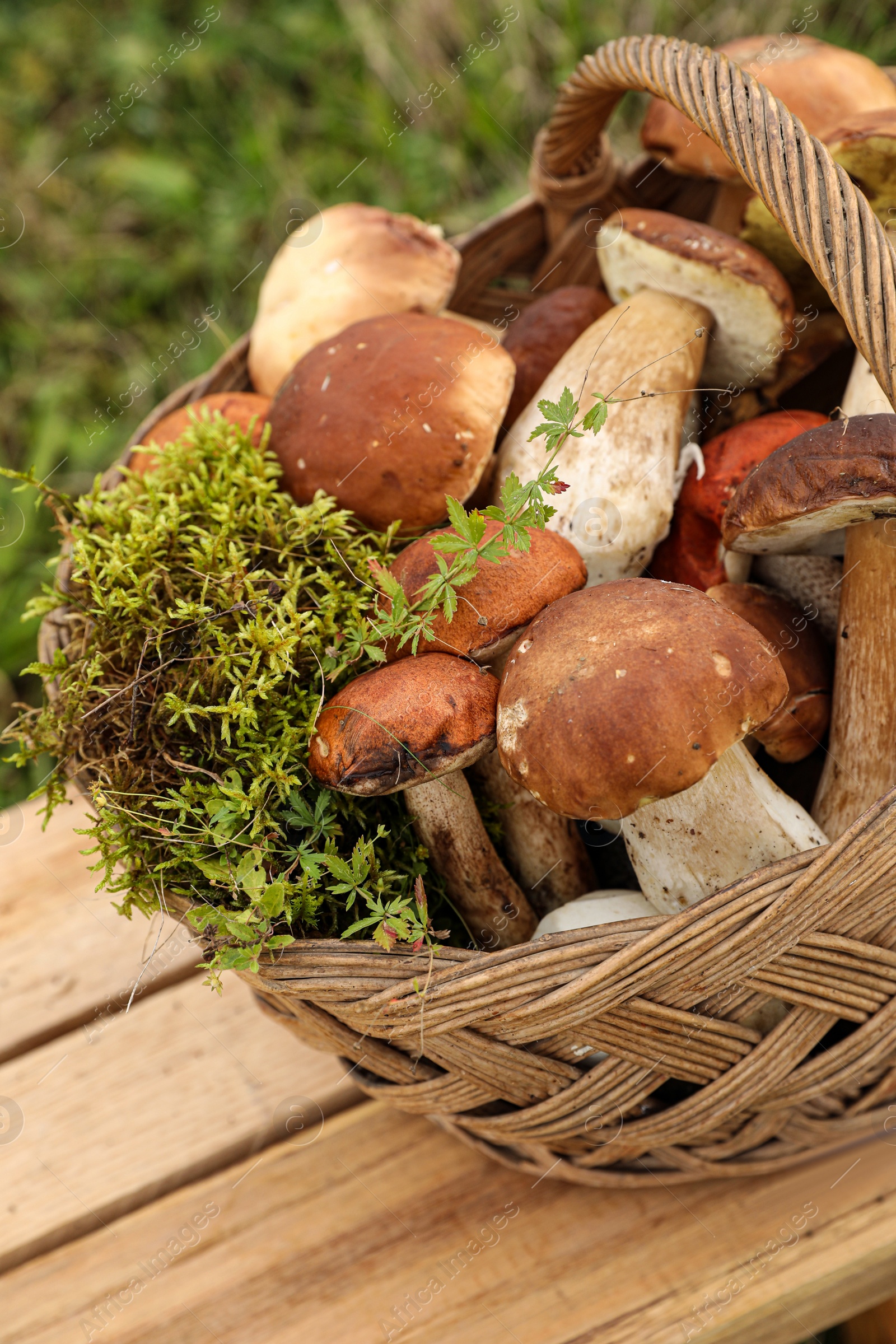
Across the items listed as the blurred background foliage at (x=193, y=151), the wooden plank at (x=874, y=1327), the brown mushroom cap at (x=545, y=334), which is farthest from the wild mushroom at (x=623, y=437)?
the blurred background foliage at (x=193, y=151)

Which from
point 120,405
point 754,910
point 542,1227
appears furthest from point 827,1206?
point 120,405

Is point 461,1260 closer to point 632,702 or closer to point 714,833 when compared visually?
point 714,833

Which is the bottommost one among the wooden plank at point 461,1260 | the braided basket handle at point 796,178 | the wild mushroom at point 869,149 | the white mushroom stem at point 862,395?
the wooden plank at point 461,1260

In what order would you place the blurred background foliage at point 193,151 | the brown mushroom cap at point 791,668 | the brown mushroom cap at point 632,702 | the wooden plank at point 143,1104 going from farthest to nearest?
the blurred background foliage at point 193,151
the wooden plank at point 143,1104
the brown mushroom cap at point 791,668
the brown mushroom cap at point 632,702

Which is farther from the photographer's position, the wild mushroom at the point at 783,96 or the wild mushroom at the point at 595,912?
the wild mushroom at the point at 783,96

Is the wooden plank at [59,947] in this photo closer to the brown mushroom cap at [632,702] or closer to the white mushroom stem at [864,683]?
the brown mushroom cap at [632,702]

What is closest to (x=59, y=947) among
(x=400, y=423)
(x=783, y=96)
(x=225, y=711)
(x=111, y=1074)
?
(x=111, y=1074)

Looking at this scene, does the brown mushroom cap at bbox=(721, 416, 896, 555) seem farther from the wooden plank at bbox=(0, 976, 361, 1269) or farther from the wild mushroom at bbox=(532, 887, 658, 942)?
the wooden plank at bbox=(0, 976, 361, 1269)

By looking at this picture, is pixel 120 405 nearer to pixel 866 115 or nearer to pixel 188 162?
pixel 188 162
